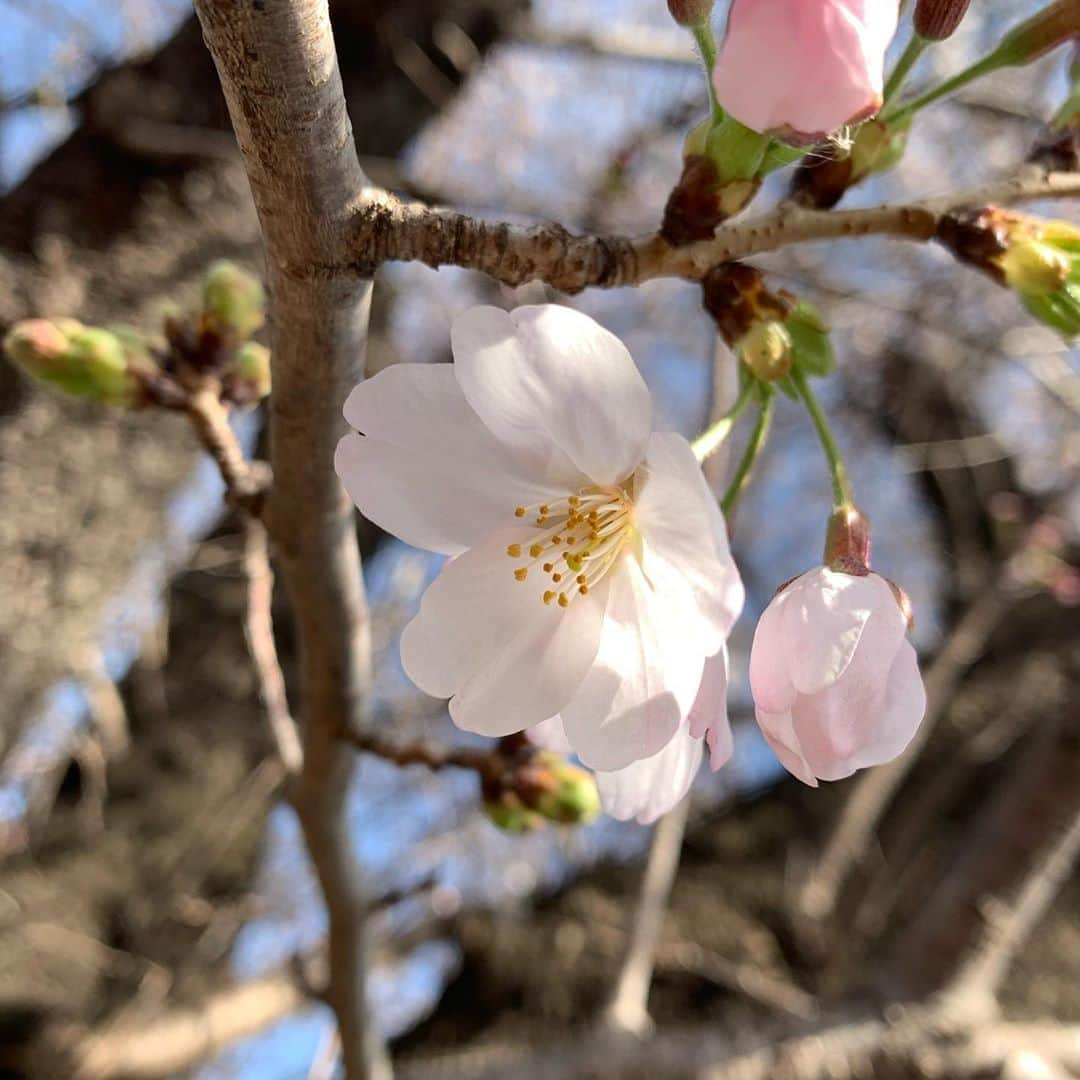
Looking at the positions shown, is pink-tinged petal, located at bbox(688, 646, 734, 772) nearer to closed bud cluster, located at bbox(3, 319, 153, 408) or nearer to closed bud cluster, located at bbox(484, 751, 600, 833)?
closed bud cluster, located at bbox(484, 751, 600, 833)

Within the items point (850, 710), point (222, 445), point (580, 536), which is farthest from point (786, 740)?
point (222, 445)

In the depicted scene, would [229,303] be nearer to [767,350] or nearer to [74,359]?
[74,359]

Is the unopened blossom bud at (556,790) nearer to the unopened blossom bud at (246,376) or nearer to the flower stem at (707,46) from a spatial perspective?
the unopened blossom bud at (246,376)

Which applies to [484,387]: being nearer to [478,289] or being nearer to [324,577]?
[324,577]

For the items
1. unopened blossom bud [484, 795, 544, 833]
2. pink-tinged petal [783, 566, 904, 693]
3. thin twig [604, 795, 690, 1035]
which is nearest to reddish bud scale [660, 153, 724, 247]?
pink-tinged petal [783, 566, 904, 693]

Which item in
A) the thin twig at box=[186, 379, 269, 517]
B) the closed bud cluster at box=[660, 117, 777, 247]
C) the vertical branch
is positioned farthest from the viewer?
the thin twig at box=[186, 379, 269, 517]

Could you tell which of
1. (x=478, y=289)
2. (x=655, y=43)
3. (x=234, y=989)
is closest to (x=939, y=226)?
(x=234, y=989)

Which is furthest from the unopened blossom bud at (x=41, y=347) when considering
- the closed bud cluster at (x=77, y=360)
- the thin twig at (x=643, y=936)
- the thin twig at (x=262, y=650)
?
the thin twig at (x=643, y=936)

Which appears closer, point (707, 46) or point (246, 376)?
point (707, 46)
